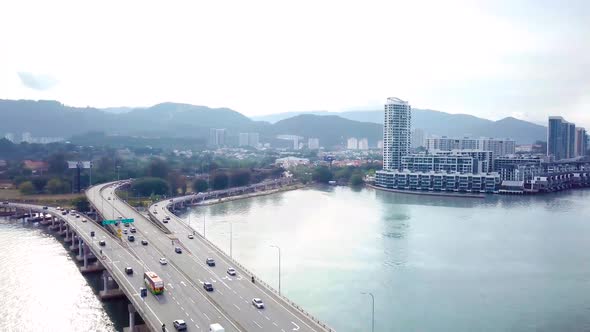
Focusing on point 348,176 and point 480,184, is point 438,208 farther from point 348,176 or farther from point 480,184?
point 348,176

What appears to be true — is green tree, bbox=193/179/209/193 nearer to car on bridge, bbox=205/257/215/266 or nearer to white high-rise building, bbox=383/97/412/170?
white high-rise building, bbox=383/97/412/170

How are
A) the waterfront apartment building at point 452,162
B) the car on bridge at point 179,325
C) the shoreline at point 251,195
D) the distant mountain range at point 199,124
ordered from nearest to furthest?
1. the car on bridge at point 179,325
2. the shoreline at point 251,195
3. the waterfront apartment building at point 452,162
4. the distant mountain range at point 199,124

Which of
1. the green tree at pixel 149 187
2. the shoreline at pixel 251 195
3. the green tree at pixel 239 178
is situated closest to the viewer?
the shoreline at pixel 251 195

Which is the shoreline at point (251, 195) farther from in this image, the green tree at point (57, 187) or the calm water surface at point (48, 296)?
the calm water surface at point (48, 296)

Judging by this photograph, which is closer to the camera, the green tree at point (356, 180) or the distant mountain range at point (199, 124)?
the green tree at point (356, 180)

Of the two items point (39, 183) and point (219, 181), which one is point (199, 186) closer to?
point (219, 181)

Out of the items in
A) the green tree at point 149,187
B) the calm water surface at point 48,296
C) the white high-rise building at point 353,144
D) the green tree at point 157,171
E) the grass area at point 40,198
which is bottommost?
the calm water surface at point 48,296

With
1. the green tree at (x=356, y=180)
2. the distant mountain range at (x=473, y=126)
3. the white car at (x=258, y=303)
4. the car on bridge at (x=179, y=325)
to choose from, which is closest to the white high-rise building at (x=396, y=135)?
the green tree at (x=356, y=180)

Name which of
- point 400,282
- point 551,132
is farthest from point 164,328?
point 551,132
